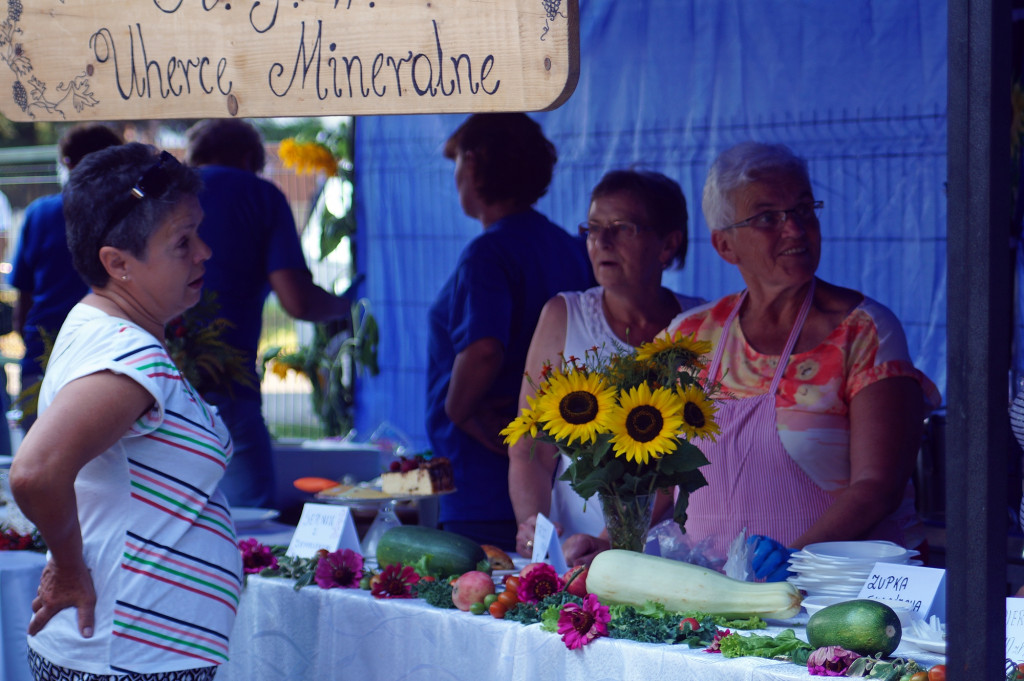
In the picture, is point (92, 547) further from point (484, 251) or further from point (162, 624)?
point (484, 251)

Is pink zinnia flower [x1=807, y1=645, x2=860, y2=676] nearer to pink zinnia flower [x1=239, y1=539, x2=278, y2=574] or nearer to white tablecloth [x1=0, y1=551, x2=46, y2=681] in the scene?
pink zinnia flower [x1=239, y1=539, x2=278, y2=574]

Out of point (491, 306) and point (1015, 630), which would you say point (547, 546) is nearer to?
point (1015, 630)

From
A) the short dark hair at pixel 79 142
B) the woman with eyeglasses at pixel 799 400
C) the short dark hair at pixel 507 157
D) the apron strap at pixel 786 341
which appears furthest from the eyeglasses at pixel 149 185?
the short dark hair at pixel 79 142

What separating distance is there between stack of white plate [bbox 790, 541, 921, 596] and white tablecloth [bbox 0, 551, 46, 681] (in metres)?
1.59

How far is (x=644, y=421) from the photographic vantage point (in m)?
1.99

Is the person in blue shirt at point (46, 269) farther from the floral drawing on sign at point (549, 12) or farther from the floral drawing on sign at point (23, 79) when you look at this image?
the floral drawing on sign at point (549, 12)

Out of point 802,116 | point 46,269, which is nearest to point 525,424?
point 802,116

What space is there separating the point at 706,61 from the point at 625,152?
48 centimetres

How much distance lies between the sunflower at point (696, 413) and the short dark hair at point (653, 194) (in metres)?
1.04

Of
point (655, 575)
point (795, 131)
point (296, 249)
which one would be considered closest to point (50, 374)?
point (655, 575)

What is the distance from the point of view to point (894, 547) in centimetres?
208

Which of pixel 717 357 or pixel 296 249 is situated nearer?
pixel 717 357

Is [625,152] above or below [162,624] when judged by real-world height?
above

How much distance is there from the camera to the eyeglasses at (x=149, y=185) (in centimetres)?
191
